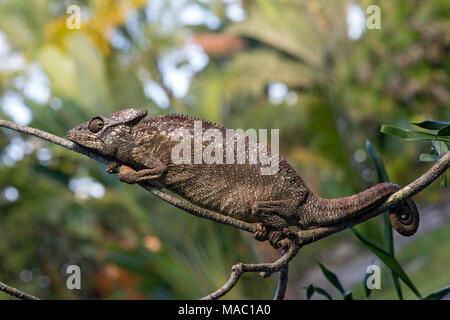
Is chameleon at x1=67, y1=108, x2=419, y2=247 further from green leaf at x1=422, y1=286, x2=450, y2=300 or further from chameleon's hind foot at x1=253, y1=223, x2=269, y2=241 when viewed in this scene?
green leaf at x1=422, y1=286, x2=450, y2=300

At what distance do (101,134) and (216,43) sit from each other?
9840mm

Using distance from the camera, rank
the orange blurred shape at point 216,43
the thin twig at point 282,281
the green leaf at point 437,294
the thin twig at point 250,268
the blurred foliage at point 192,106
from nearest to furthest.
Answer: the thin twig at point 250,268 → the thin twig at point 282,281 → the green leaf at point 437,294 → the blurred foliage at point 192,106 → the orange blurred shape at point 216,43

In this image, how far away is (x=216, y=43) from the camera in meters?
10.7

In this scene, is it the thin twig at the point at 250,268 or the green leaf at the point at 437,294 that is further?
the green leaf at the point at 437,294

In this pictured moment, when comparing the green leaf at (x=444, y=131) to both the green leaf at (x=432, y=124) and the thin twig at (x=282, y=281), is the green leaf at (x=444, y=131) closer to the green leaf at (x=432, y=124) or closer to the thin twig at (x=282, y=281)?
the green leaf at (x=432, y=124)

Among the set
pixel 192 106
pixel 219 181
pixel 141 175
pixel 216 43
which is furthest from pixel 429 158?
pixel 216 43

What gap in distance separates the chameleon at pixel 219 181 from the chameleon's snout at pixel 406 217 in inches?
3.8

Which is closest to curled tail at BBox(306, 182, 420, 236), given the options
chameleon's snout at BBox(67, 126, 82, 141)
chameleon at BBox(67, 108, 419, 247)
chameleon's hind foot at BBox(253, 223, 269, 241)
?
chameleon at BBox(67, 108, 419, 247)

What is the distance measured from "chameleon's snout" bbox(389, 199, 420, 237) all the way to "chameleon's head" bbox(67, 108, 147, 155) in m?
0.63

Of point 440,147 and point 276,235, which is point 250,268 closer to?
point 276,235

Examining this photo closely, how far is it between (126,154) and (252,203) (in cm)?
29

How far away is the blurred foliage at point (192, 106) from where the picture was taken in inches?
136

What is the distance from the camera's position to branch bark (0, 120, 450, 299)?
104 cm
